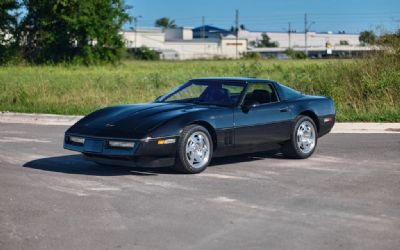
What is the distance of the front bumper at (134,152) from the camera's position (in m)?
7.86

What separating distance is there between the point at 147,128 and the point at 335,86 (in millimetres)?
11443

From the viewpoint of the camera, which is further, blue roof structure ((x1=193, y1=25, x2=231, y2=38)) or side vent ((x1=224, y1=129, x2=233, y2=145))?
blue roof structure ((x1=193, y1=25, x2=231, y2=38))

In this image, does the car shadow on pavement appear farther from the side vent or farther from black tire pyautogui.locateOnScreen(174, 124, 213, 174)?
the side vent

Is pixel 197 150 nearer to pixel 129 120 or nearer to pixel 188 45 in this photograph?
pixel 129 120

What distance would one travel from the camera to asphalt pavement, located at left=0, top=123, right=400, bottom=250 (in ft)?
17.5

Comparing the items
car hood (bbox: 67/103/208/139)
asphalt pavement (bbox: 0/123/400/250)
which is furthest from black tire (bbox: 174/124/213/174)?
car hood (bbox: 67/103/208/139)

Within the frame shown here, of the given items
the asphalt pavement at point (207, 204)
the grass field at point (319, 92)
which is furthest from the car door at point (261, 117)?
the grass field at point (319, 92)

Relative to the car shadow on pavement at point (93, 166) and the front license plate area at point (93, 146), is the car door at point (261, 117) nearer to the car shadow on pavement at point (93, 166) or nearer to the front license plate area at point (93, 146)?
the car shadow on pavement at point (93, 166)

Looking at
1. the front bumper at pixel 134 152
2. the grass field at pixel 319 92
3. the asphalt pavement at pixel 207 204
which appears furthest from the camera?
the grass field at pixel 319 92

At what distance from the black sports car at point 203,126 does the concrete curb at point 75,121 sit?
3310 mm

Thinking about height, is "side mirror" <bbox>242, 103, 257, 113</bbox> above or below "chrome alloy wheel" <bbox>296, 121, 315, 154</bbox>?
Answer: above

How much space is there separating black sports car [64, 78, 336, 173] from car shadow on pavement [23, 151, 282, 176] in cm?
32

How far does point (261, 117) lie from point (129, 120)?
6.33 feet

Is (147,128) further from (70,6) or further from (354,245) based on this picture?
(70,6)
